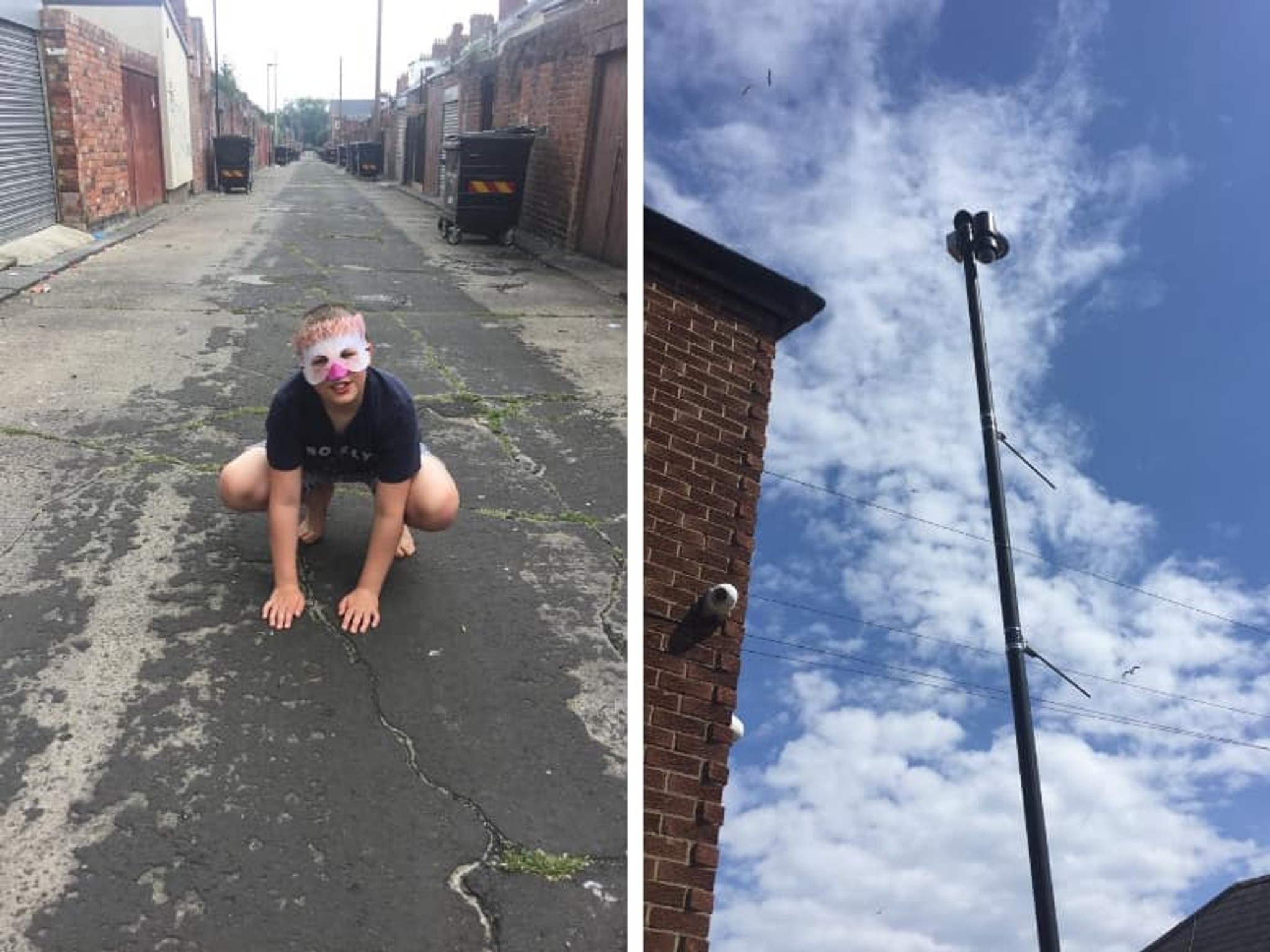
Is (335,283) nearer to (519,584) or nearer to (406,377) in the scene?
(406,377)

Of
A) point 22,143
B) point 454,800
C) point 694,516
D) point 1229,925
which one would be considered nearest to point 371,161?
point 22,143

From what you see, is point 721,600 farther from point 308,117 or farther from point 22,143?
point 308,117

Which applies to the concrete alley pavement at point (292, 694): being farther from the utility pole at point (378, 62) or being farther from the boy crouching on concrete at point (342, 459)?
the utility pole at point (378, 62)

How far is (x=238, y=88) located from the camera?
50000 mm

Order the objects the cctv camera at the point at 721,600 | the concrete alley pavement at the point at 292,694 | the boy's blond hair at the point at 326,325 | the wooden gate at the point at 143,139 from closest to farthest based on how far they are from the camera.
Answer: the concrete alley pavement at the point at 292,694, the boy's blond hair at the point at 326,325, the cctv camera at the point at 721,600, the wooden gate at the point at 143,139

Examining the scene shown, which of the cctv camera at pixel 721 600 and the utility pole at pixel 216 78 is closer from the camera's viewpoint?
the cctv camera at pixel 721 600

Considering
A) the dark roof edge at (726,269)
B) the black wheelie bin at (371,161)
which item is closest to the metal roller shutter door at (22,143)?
the dark roof edge at (726,269)

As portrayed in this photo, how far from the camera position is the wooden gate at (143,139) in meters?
18.1

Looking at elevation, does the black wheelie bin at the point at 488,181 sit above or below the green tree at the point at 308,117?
below

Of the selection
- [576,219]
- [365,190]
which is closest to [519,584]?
[576,219]

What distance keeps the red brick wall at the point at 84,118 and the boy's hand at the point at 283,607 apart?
43.2ft

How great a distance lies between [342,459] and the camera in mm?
3369

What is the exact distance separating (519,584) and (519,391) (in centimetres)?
290

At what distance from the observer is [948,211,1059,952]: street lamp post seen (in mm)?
5469
